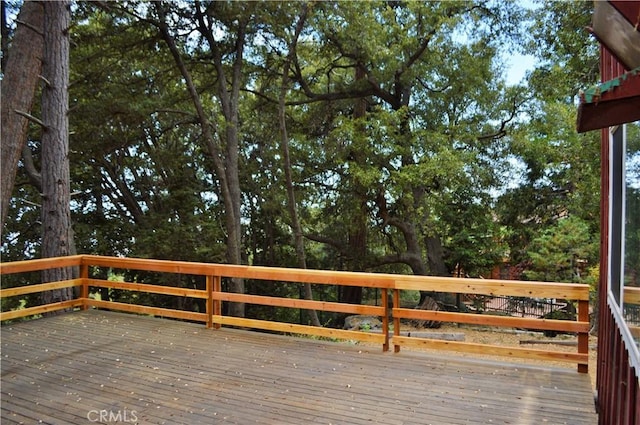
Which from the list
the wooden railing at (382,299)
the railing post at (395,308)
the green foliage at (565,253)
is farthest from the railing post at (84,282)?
the green foliage at (565,253)

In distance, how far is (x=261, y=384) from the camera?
3.51 metres

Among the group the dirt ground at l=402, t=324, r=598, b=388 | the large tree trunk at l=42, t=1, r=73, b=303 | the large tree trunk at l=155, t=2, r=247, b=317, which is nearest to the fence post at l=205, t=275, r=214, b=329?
the large tree trunk at l=42, t=1, r=73, b=303

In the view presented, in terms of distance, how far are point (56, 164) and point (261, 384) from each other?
4908mm

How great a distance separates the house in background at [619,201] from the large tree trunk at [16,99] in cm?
567

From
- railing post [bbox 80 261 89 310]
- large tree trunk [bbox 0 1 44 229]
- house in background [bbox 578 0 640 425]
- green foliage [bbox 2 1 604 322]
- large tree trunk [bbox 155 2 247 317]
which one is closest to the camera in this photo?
house in background [bbox 578 0 640 425]

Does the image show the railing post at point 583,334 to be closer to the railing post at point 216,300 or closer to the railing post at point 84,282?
the railing post at point 216,300

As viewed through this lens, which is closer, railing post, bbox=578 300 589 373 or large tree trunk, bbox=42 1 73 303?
railing post, bbox=578 300 589 373

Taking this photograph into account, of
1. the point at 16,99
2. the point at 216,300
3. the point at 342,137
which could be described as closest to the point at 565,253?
the point at 342,137

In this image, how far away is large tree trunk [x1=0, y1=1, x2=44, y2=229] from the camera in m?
4.94

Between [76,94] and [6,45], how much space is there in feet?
5.38

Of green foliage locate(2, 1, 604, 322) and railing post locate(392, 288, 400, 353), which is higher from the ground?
green foliage locate(2, 1, 604, 322)

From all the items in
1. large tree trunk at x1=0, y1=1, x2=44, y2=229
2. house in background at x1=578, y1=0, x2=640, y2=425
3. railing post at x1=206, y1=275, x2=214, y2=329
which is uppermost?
large tree trunk at x1=0, y1=1, x2=44, y2=229

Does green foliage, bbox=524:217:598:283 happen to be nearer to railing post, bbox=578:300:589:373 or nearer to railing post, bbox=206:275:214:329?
railing post, bbox=578:300:589:373

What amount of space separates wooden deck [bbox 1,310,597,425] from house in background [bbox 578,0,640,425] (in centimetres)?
48
